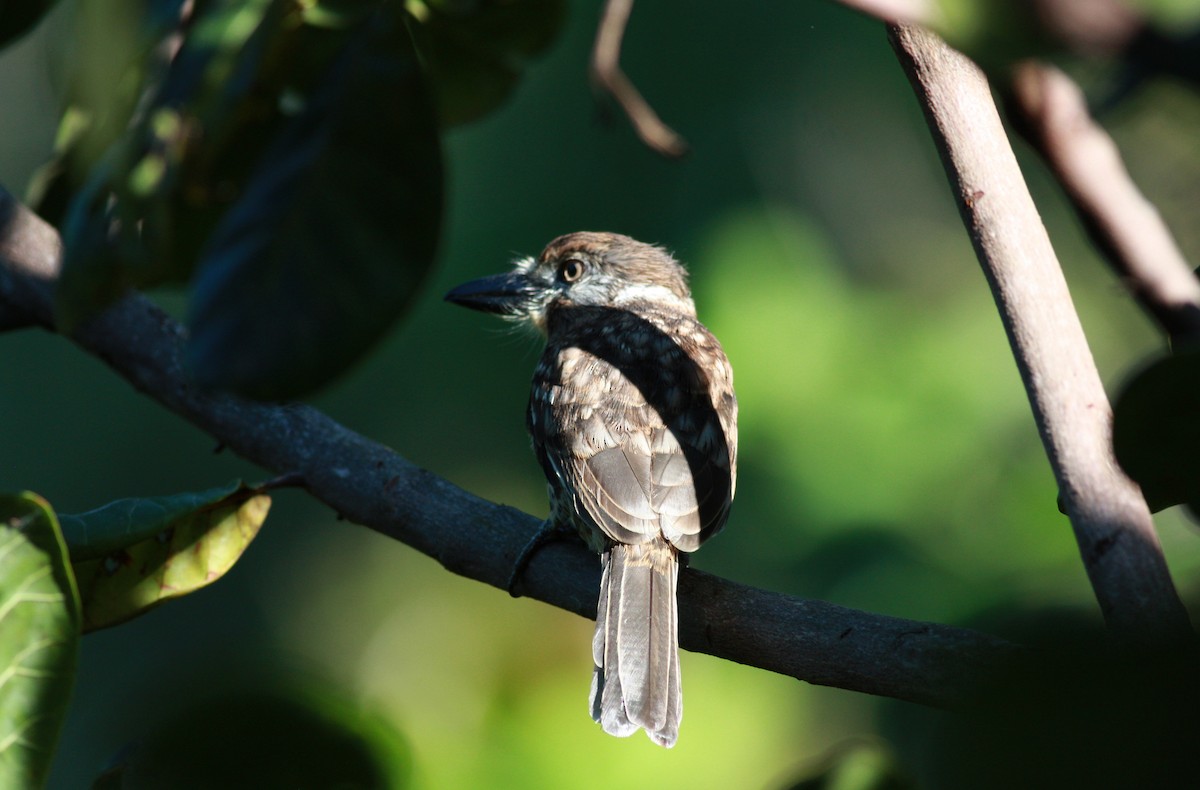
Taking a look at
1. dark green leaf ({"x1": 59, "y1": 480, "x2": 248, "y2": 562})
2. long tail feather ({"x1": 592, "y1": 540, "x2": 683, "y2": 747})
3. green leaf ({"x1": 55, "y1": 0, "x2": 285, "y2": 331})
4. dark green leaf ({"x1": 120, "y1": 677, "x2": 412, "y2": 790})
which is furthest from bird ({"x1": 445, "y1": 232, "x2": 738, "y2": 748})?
green leaf ({"x1": 55, "y1": 0, "x2": 285, "y2": 331})

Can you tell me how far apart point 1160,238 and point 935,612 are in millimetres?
2728

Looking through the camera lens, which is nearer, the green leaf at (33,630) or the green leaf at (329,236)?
the green leaf at (329,236)

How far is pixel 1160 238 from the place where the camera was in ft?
2.94

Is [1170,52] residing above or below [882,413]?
above

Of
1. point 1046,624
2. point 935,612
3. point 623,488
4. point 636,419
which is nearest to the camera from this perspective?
point 1046,624

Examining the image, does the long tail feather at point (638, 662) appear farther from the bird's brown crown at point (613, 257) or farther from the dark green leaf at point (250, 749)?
the bird's brown crown at point (613, 257)

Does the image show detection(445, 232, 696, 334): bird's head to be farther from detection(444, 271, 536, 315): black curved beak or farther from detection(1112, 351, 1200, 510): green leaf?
detection(1112, 351, 1200, 510): green leaf

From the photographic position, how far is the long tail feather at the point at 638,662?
2207mm

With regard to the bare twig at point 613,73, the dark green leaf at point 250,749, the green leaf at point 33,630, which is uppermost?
the bare twig at point 613,73

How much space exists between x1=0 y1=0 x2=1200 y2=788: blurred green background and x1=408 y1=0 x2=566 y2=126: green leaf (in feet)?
0.93

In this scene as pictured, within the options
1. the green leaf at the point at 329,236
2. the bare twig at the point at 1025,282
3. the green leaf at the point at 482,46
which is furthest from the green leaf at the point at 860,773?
the green leaf at the point at 482,46

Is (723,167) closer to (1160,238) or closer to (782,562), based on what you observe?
(782,562)

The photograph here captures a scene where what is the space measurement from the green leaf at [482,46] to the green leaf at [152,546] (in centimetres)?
93

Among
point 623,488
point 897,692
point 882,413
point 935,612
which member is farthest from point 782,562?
point 897,692
